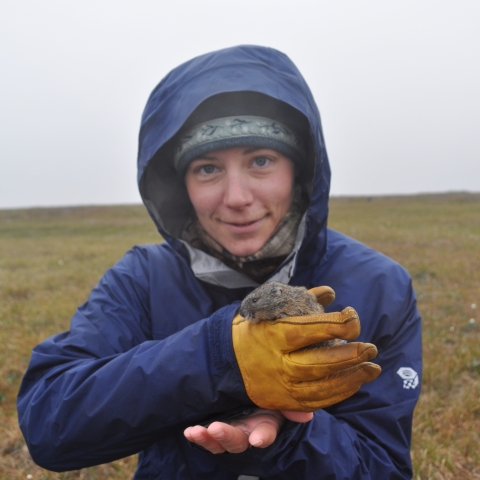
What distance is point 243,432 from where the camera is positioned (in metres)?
1.92

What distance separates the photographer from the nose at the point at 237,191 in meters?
2.54

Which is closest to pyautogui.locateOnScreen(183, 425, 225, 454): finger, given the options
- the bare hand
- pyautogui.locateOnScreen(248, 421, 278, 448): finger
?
the bare hand

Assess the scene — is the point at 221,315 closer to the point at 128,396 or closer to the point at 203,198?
the point at 128,396

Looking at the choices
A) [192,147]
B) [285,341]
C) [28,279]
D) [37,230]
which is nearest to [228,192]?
[192,147]

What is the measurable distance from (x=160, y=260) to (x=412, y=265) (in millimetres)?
10177

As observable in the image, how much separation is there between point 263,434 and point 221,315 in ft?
1.84

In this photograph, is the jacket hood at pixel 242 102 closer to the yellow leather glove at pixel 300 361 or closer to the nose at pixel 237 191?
the nose at pixel 237 191

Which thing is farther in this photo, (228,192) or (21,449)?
(21,449)

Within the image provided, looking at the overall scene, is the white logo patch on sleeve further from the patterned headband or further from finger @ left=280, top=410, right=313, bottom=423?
the patterned headband

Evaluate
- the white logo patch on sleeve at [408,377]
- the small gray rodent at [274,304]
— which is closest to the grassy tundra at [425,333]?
the white logo patch on sleeve at [408,377]

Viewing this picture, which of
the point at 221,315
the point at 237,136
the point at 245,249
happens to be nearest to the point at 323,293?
the point at 221,315

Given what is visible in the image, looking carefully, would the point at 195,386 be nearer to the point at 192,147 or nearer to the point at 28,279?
the point at 192,147

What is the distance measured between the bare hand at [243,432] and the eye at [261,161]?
4.72 ft

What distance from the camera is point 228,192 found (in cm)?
258
